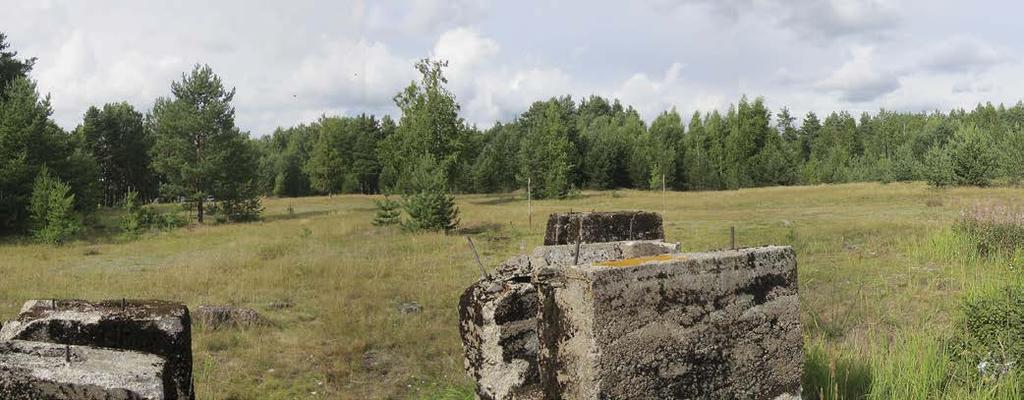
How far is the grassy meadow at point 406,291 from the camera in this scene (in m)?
5.78

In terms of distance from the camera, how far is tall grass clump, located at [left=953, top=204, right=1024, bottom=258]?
10.5 meters

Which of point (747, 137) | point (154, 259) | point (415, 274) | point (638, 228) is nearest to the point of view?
point (638, 228)

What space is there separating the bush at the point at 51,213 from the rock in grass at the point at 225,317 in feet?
60.4

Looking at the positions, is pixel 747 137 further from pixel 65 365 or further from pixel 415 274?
pixel 65 365

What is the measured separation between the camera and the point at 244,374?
23.2 feet

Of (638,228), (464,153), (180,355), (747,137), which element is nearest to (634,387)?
(180,355)

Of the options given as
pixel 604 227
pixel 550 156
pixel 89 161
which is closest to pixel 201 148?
pixel 89 161

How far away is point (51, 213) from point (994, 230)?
28.6 m

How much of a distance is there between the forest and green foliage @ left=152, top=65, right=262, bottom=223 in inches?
2.9

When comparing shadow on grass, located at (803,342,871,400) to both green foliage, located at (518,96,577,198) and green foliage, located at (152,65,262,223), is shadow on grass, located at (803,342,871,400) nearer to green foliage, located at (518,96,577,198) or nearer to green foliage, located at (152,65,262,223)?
green foliage, located at (152,65,262,223)

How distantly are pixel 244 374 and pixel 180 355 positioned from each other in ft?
13.7

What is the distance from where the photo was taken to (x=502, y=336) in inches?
144

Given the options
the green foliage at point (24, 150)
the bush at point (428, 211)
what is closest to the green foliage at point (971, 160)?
the bush at point (428, 211)

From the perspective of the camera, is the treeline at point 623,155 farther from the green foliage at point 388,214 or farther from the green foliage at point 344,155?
the green foliage at point 388,214
